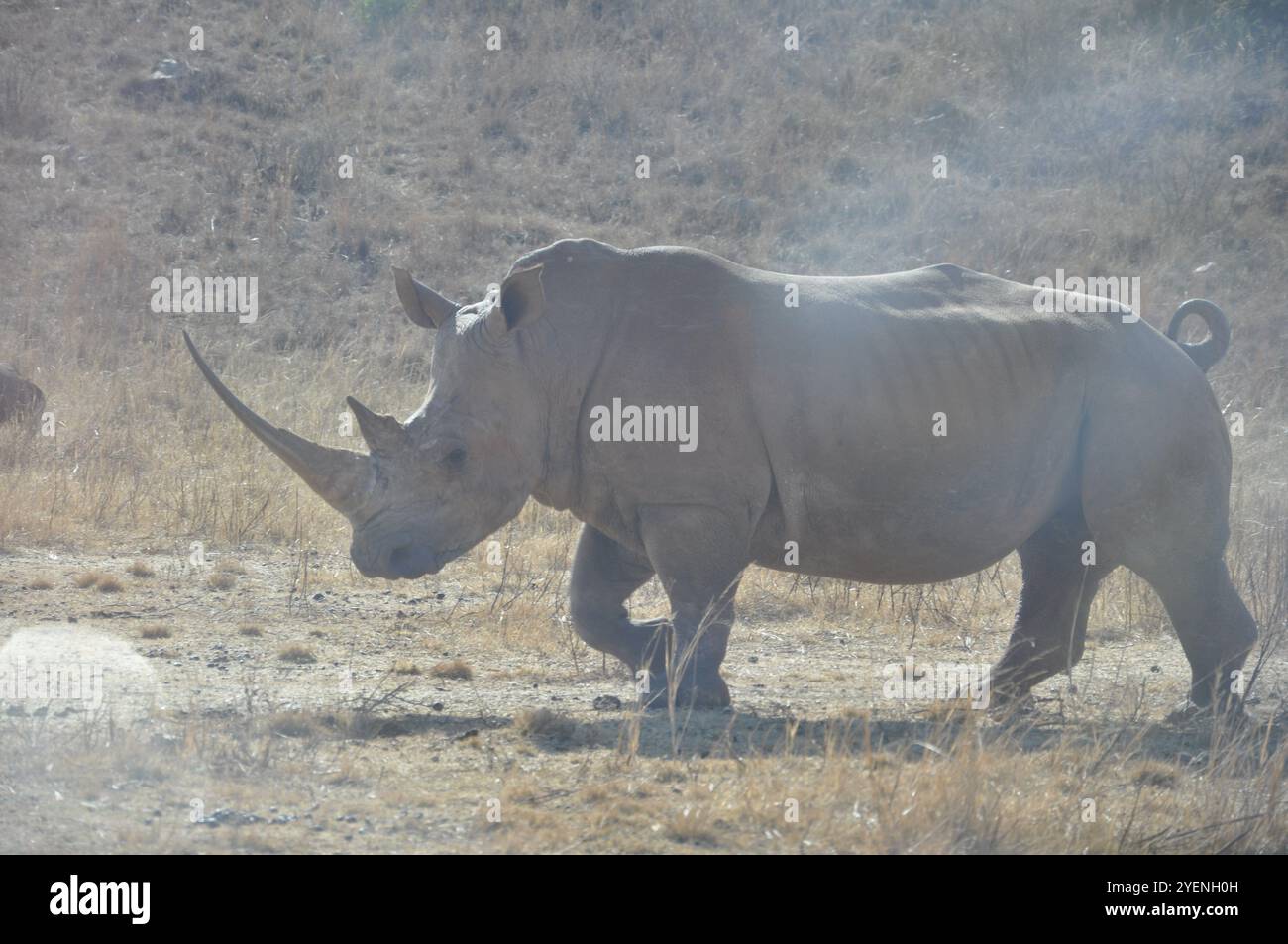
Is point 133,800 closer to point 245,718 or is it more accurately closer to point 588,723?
point 245,718

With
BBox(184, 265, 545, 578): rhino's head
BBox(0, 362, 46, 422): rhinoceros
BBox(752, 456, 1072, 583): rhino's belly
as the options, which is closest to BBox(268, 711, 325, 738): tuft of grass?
BBox(184, 265, 545, 578): rhino's head

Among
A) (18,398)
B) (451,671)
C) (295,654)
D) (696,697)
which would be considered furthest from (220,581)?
(18,398)

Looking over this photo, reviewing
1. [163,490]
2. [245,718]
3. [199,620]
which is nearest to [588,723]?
[245,718]

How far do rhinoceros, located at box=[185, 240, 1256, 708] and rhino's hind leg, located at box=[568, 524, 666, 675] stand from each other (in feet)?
0.03

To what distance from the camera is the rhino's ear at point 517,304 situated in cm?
627

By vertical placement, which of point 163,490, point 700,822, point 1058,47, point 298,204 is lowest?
point 700,822

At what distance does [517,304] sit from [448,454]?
673mm

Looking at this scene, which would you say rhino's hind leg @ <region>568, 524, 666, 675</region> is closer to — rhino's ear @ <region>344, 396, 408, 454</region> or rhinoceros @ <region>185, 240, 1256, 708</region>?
rhinoceros @ <region>185, 240, 1256, 708</region>

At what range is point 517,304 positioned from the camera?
6.35 metres

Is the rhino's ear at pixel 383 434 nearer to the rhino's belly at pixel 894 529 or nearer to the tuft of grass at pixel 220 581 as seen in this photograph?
the rhino's belly at pixel 894 529

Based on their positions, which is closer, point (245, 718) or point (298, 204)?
point (245, 718)

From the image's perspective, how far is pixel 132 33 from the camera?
910 inches

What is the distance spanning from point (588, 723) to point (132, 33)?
19920 millimetres

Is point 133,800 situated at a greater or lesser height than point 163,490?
lesser
